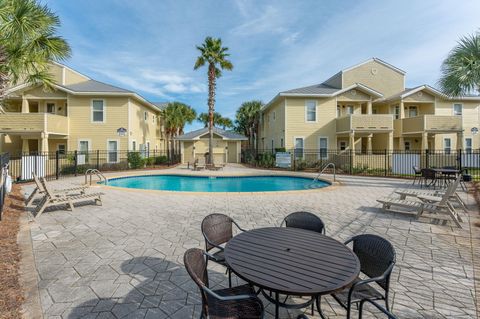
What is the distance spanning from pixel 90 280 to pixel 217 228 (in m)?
2.01

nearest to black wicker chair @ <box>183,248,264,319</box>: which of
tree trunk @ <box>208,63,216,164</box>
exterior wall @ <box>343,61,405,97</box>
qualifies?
tree trunk @ <box>208,63,216,164</box>

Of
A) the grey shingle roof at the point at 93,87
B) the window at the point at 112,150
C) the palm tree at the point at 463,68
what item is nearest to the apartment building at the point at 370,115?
the palm tree at the point at 463,68

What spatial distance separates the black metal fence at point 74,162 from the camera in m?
13.8

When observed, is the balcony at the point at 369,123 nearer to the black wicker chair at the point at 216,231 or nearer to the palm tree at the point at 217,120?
the black wicker chair at the point at 216,231

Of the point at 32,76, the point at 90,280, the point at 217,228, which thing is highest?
the point at 32,76

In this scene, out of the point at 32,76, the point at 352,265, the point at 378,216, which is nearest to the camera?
the point at 352,265

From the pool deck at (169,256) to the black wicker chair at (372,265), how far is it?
1.50 feet

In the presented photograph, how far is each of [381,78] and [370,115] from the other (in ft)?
25.3

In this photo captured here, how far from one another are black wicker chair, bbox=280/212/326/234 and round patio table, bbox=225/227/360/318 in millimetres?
486

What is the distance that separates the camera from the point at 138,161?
20953 millimetres

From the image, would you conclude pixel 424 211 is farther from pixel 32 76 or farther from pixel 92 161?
pixel 92 161

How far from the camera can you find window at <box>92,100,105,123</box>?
21109 millimetres

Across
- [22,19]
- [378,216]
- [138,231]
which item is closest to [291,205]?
[378,216]

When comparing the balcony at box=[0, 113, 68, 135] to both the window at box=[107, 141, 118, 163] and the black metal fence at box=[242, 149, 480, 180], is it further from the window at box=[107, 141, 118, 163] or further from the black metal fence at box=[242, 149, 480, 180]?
the black metal fence at box=[242, 149, 480, 180]
